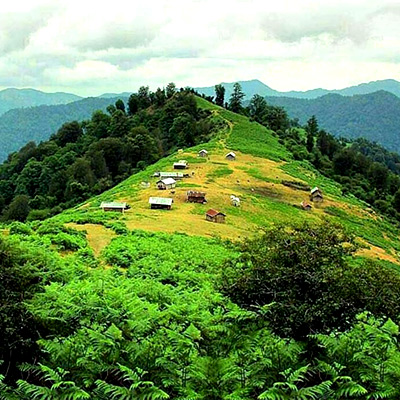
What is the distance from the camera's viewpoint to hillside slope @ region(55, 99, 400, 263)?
134 ft

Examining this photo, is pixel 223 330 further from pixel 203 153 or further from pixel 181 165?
pixel 203 153

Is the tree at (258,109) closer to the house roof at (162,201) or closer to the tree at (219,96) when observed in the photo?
the tree at (219,96)

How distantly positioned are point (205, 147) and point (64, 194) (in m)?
24.5

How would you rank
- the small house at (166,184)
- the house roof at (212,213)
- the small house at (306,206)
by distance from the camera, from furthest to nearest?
the small house at (306,206)
the small house at (166,184)
the house roof at (212,213)

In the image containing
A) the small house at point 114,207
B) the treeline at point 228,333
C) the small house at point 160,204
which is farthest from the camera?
the small house at point 160,204

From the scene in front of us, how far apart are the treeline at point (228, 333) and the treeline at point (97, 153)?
5763 cm

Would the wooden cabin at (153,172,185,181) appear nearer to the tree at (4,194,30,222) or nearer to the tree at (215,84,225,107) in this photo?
the tree at (4,194,30,222)

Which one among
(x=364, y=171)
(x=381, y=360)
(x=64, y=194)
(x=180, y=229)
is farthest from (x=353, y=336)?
(x=364, y=171)

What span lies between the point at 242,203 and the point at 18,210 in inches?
1528

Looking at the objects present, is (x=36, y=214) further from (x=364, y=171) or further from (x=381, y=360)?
(x=364, y=171)

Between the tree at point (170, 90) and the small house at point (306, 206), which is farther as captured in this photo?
the tree at point (170, 90)

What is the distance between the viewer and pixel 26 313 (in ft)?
37.4

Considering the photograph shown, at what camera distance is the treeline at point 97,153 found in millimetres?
81312

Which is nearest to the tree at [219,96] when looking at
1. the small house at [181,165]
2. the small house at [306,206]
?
the small house at [181,165]
